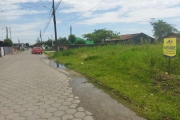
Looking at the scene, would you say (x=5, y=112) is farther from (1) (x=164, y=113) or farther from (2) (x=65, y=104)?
(1) (x=164, y=113)

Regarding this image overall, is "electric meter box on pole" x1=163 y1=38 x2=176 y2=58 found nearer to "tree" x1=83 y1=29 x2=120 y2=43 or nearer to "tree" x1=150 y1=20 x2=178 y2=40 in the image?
"tree" x1=83 y1=29 x2=120 y2=43

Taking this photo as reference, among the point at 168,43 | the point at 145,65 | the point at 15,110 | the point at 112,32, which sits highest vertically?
the point at 112,32

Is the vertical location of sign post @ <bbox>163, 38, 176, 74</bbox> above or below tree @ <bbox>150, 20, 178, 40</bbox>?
below

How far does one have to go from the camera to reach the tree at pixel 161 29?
4066 cm

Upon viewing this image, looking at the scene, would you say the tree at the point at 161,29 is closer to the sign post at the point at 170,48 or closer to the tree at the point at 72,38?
the tree at the point at 72,38

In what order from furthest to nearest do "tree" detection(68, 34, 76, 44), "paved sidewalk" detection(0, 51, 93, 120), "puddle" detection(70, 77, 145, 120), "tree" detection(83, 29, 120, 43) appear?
"tree" detection(68, 34, 76, 44), "tree" detection(83, 29, 120, 43), "paved sidewalk" detection(0, 51, 93, 120), "puddle" detection(70, 77, 145, 120)

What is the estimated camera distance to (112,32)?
39156 millimetres

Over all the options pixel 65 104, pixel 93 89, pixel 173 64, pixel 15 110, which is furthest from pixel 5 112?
pixel 173 64

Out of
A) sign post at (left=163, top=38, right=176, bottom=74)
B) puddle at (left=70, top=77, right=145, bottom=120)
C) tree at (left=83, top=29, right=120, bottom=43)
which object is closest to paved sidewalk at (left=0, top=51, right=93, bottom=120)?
puddle at (left=70, top=77, right=145, bottom=120)

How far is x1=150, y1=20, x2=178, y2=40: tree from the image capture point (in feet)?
133

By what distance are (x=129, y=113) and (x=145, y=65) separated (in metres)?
3.89

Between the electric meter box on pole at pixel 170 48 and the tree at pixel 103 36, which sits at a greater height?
the tree at pixel 103 36

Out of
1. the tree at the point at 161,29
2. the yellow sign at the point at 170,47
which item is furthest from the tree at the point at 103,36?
the yellow sign at the point at 170,47

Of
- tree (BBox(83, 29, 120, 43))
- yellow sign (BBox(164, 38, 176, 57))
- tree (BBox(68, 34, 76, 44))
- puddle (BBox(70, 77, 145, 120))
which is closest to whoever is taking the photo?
puddle (BBox(70, 77, 145, 120))
